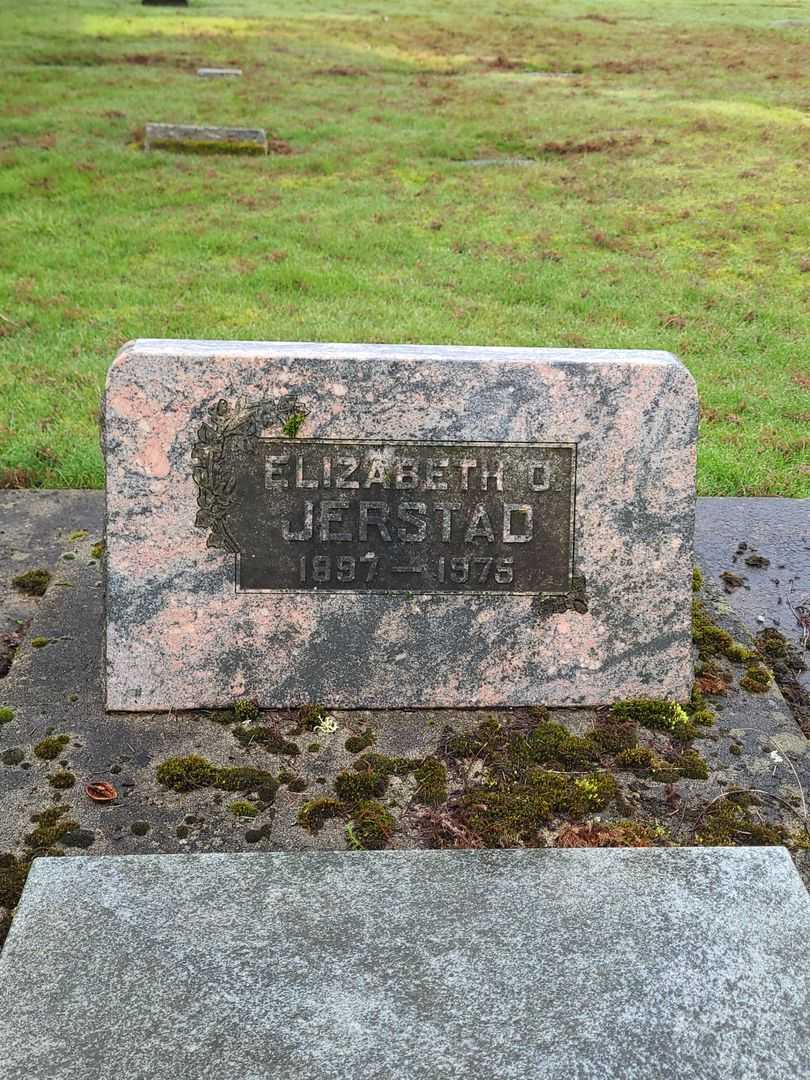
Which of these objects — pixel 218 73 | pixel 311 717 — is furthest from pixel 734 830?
pixel 218 73

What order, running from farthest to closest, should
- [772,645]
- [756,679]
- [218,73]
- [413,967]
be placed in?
[218,73] → [772,645] → [756,679] → [413,967]

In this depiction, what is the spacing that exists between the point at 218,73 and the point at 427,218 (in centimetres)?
917

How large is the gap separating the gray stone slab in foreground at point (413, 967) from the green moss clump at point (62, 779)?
0.49 m

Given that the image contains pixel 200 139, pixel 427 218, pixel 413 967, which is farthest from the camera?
pixel 200 139

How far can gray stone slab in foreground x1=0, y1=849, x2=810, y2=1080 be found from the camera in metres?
2.27

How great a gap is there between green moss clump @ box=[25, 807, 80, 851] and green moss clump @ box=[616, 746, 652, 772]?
1.75 meters

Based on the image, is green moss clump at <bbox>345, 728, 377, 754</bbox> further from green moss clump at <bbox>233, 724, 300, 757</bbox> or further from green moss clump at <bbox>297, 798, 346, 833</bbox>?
green moss clump at <bbox>297, 798, 346, 833</bbox>

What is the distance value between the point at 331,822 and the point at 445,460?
1257mm

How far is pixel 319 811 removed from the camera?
129 inches

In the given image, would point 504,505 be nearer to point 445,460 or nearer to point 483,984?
point 445,460

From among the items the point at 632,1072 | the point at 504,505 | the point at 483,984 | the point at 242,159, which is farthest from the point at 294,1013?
the point at 242,159

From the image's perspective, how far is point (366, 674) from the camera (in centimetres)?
376

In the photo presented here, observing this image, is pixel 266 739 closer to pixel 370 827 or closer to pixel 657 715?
pixel 370 827

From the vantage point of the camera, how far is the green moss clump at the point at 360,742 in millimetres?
3568
